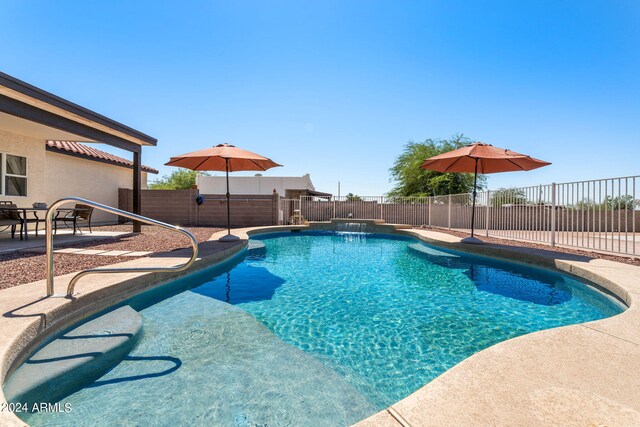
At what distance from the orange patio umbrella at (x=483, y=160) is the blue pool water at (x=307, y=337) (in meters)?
2.94

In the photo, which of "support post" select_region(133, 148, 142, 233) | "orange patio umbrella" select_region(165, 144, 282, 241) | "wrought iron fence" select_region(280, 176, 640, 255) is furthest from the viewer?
"support post" select_region(133, 148, 142, 233)

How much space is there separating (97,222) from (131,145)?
6715 mm

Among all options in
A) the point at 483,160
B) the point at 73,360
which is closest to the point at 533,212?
the point at 483,160

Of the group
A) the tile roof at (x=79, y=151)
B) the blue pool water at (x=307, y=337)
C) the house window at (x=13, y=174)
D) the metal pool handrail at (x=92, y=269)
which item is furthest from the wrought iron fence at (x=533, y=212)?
the house window at (x=13, y=174)

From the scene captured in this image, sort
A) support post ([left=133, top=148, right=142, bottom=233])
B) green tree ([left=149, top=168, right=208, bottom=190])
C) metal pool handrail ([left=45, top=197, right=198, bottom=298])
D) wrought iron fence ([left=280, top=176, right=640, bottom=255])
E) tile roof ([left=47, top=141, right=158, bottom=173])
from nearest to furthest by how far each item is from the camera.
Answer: metal pool handrail ([left=45, top=197, right=198, bottom=298]), wrought iron fence ([left=280, top=176, right=640, bottom=255]), support post ([left=133, top=148, right=142, bottom=233]), tile roof ([left=47, top=141, right=158, bottom=173]), green tree ([left=149, top=168, right=208, bottom=190])

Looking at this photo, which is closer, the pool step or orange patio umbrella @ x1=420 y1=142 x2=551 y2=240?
the pool step

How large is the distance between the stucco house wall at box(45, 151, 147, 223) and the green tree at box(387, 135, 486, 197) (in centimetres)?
1818

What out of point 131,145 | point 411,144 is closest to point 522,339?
point 131,145

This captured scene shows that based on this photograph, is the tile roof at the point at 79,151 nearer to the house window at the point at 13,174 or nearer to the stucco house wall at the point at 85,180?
the stucco house wall at the point at 85,180

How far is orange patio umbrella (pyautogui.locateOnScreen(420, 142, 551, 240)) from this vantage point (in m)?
7.19

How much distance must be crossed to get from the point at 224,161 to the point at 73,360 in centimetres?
694

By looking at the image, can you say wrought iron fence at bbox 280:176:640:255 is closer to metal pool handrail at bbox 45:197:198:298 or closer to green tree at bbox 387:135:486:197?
green tree at bbox 387:135:486:197

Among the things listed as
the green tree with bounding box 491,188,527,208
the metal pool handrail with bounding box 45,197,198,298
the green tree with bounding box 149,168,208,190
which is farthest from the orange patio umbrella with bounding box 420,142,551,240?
the green tree with bounding box 149,168,208,190

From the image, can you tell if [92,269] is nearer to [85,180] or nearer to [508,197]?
[508,197]
